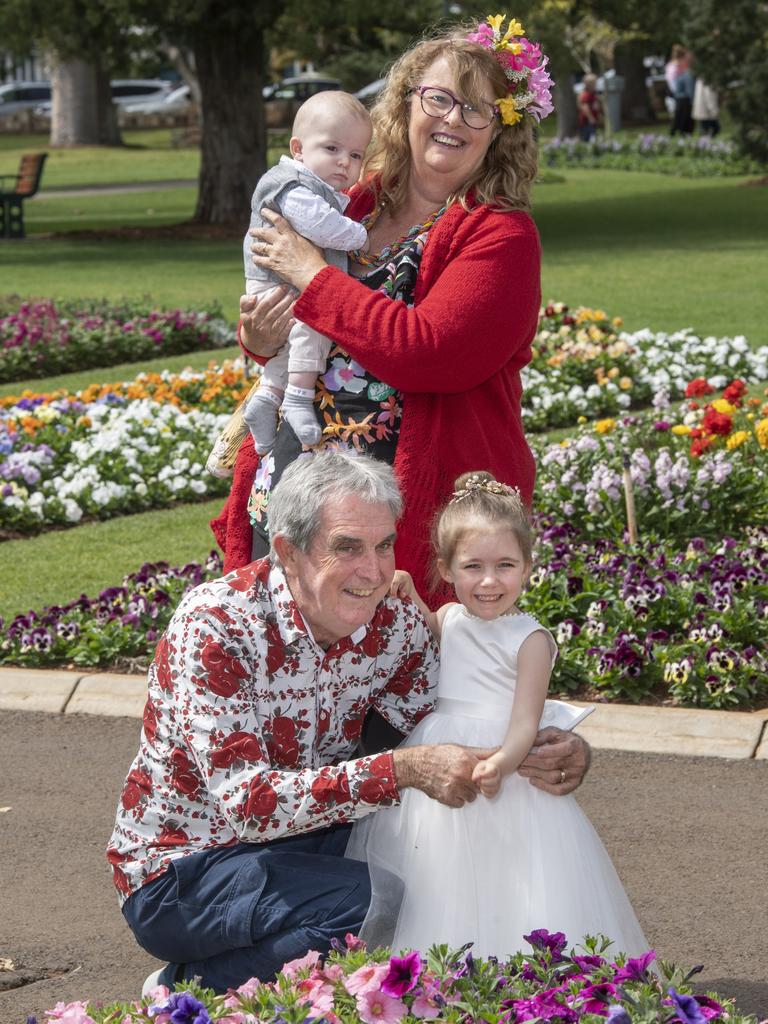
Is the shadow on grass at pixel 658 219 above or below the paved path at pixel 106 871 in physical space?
below

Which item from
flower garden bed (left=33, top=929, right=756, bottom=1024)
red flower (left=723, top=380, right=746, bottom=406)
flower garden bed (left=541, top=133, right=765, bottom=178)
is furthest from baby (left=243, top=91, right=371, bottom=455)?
flower garden bed (left=541, top=133, right=765, bottom=178)

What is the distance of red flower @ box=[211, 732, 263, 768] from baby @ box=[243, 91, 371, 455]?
2.35ft

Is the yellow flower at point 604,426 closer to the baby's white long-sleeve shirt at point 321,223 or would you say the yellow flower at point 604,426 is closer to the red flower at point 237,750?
the baby's white long-sleeve shirt at point 321,223

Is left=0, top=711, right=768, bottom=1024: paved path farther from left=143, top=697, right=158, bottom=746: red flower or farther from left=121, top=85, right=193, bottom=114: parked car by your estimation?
left=121, top=85, right=193, bottom=114: parked car

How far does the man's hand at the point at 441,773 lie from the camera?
327 cm

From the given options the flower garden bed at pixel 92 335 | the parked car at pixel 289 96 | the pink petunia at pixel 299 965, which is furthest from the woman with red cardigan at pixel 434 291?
the parked car at pixel 289 96

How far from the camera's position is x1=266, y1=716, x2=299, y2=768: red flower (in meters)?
3.39

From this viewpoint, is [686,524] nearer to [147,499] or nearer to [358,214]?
[147,499]

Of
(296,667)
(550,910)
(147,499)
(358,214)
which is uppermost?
(358,214)

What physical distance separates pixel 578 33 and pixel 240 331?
41.1 metres

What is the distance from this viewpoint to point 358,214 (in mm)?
3865

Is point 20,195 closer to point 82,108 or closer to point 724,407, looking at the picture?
point 724,407

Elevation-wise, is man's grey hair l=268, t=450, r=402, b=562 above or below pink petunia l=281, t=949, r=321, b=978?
above

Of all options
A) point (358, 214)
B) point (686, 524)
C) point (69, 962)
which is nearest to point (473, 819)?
point (69, 962)
